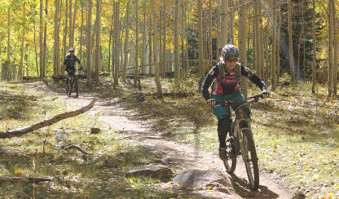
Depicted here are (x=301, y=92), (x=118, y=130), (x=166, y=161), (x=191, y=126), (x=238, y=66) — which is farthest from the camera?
(x=301, y=92)

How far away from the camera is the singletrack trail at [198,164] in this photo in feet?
16.4

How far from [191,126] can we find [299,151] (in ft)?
14.0

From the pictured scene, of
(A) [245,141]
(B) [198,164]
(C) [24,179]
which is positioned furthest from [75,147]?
(A) [245,141]

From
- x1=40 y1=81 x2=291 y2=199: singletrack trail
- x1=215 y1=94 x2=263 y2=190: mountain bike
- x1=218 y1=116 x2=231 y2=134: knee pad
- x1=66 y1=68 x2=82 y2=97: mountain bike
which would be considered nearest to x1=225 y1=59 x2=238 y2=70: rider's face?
x1=215 y1=94 x2=263 y2=190: mountain bike

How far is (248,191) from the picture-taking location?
5164 millimetres

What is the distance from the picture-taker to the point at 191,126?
35.3 feet

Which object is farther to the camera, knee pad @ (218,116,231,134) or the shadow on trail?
knee pad @ (218,116,231,134)

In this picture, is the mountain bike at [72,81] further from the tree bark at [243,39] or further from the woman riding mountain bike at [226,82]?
the woman riding mountain bike at [226,82]

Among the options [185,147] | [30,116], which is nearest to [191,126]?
[185,147]

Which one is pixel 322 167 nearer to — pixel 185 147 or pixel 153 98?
pixel 185 147

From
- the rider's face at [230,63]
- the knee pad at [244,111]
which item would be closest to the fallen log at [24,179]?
the knee pad at [244,111]

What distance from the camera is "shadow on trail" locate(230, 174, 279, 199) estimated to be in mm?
4957

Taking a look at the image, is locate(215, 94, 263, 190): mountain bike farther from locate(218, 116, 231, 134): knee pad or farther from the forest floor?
the forest floor

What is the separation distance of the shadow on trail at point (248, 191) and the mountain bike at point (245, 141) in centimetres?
11
